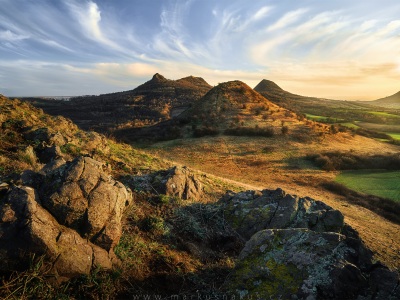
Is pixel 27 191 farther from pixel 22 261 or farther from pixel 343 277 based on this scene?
pixel 343 277

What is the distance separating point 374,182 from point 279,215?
64.0 feet

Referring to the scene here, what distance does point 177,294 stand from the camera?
480 cm

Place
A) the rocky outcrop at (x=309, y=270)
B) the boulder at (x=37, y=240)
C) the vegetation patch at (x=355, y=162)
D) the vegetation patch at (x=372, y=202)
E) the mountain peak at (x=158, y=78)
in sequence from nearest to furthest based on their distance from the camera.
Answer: the rocky outcrop at (x=309, y=270) → the boulder at (x=37, y=240) → the vegetation patch at (x=372, y=202) → the vegetation patch at (x=355, y=162) → the mountain peak at (x=158, y=78)

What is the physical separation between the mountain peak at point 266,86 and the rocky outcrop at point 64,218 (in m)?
165

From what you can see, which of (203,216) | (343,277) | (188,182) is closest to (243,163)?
(188,182)

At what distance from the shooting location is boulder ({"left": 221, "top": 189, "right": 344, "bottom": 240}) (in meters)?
7.90

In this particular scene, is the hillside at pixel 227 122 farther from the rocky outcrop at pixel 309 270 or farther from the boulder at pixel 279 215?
the rocky outcrop at pixel 309 270

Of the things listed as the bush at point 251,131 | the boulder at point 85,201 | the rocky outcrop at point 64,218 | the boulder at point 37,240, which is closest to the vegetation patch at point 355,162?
the bush at point 251,131

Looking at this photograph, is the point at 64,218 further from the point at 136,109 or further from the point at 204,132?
the point at 136,109

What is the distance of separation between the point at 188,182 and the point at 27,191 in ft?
21.3

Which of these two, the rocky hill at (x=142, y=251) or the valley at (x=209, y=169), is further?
the valley at (x=209, y=169)

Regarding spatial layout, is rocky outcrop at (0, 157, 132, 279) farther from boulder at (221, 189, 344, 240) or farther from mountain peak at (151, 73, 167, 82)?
mountain peak at (151, 73, 167, 82)

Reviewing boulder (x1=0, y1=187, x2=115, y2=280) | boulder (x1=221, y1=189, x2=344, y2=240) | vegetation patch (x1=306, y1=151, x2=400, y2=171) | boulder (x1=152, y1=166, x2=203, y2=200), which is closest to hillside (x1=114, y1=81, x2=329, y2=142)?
vegetation patch (x1=306, y1=151, x2=400, y2=171)

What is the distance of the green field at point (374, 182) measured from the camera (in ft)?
67.5
